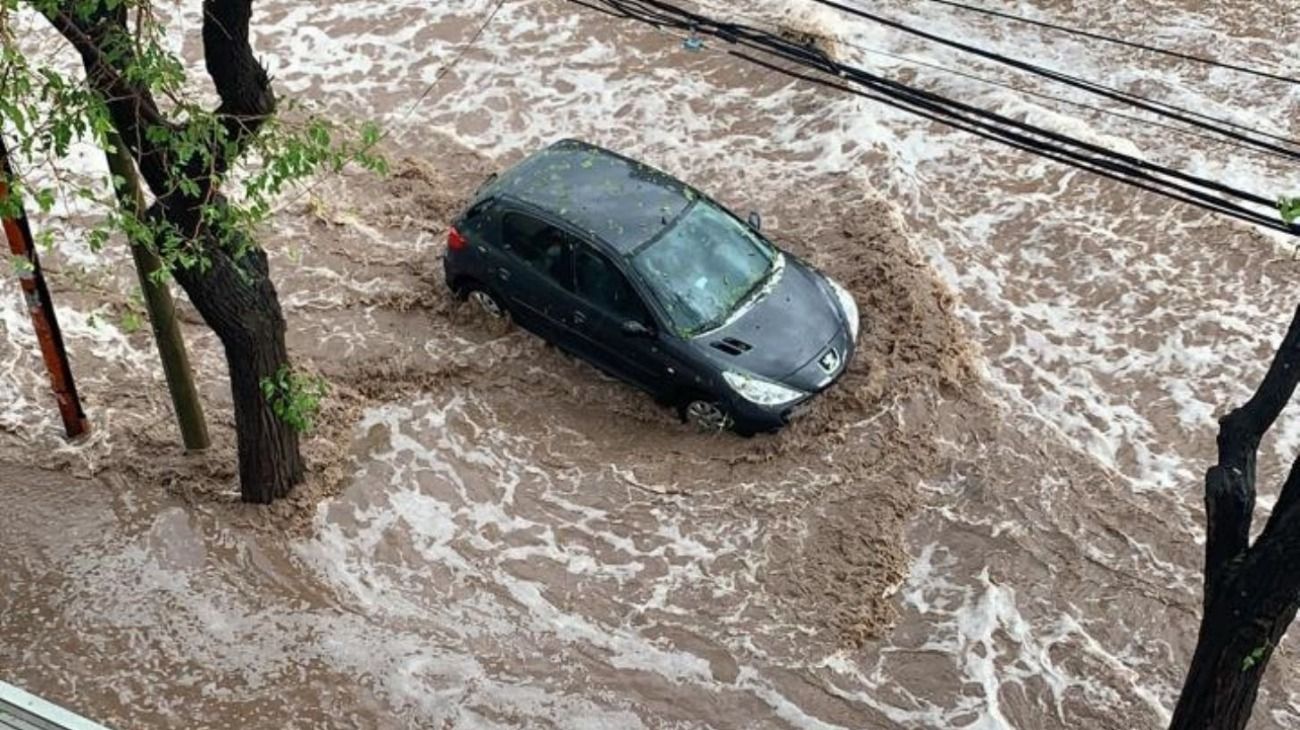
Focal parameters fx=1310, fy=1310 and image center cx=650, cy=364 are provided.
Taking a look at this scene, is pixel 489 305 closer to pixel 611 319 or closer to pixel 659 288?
pixel 611 319

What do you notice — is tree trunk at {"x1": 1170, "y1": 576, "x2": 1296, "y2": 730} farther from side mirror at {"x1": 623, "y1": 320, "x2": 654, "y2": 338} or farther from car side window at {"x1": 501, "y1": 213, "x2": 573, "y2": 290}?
car side window at {"x1": 501, "y1": 213, "x2": 573, "y2": 290}

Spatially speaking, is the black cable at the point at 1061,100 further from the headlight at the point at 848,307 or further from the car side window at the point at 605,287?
the headlight at the point at 848,307

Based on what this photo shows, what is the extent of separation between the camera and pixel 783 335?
411 inches

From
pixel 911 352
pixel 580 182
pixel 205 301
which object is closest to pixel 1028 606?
pixel 911 352

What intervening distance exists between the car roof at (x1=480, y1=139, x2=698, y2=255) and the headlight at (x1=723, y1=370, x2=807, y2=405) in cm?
137

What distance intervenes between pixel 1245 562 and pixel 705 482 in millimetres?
4656

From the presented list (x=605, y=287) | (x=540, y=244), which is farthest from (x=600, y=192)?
(x=605, y=287)

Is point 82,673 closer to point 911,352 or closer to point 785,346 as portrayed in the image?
point 785,346

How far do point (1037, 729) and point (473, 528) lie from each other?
432 centimetres

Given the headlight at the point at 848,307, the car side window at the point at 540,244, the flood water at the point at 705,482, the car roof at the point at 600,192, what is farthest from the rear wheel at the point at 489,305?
the headlight at the point at 848,307

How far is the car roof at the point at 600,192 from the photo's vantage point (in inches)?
421

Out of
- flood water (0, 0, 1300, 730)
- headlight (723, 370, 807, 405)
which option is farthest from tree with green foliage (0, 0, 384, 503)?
headlight (723, 370, 807, 405)

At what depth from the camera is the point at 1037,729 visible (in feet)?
28.7

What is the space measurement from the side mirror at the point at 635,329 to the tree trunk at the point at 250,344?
2.64 meters
